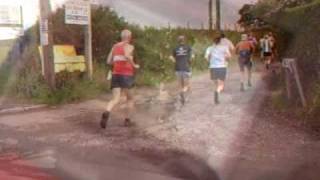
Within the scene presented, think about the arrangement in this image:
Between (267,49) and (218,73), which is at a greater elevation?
(267,49)

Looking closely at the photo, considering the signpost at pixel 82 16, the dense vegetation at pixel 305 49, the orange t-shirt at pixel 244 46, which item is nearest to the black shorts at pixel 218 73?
the dense vegetation at pixel 305 49

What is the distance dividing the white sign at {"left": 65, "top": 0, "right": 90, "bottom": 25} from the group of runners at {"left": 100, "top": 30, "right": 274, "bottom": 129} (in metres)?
2.60

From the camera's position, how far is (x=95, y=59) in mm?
18984

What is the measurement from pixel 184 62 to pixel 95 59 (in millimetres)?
5584

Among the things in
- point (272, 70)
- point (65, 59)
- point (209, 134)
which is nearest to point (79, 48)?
point (65, 59)

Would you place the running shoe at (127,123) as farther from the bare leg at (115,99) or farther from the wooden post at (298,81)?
the wooden post at (298,81)

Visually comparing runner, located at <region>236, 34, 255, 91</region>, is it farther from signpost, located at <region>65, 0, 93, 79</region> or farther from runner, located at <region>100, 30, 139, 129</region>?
runner, located at <region>100, 30, 139, 129</region>

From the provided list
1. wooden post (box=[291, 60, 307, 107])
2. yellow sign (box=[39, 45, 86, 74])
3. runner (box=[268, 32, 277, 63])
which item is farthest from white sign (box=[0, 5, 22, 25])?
wooden post (box=[291, 60, 307, 107])

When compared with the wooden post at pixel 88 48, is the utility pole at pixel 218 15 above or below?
above

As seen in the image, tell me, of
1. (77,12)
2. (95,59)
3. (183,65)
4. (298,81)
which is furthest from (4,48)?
(298,81)

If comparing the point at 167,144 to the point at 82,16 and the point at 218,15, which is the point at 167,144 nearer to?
the point at 218,15

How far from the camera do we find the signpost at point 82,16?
53.0ft

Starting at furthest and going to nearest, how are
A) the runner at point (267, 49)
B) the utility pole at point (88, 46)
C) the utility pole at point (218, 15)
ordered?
the runner at point (267, 49) < the utility pole at point (88, 46) < the utility pole at point (218, 15)

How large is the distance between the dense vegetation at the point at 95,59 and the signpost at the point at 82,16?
680mm
